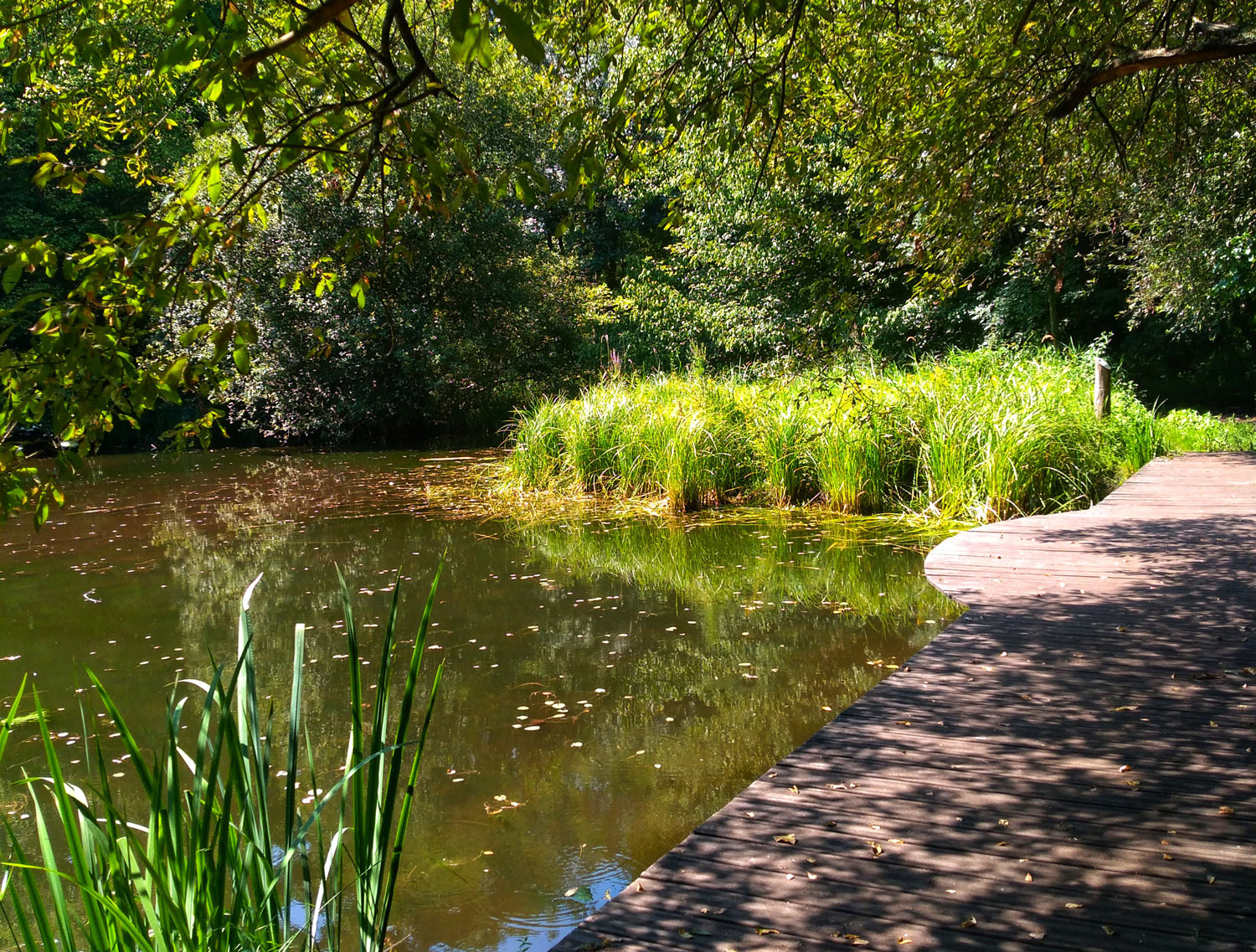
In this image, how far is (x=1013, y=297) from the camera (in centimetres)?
1516

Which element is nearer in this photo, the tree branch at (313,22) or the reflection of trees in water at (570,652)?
the tree branch at (313,22)

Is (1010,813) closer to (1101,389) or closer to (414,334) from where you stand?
(1101,389)

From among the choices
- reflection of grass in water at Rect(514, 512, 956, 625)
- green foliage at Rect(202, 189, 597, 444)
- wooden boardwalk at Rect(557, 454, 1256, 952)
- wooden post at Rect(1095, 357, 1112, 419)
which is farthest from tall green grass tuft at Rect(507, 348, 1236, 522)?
green foliage at Rect(202, 189, 597, 444)

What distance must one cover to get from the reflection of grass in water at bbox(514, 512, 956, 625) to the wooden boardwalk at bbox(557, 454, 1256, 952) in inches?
64.7

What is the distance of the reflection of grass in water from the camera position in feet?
20.2

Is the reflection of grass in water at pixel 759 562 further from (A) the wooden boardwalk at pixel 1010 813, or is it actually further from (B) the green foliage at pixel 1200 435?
(B) the green foliage at pixel 1200 435

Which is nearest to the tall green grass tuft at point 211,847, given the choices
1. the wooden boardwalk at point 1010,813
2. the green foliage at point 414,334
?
the wooden boardwalk at point 1010,813

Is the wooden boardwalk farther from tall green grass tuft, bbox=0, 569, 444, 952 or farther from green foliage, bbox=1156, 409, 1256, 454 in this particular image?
green foliage, bbox=1156, 409, 1256, 454

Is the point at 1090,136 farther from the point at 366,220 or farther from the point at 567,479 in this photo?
the point at 366,220

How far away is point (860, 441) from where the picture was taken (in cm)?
888

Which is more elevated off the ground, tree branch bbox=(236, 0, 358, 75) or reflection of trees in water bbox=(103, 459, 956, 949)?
tree branch bbox=(236, 0, 358, 75)

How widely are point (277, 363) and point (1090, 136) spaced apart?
13.5 metres

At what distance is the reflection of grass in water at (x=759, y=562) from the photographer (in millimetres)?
6148

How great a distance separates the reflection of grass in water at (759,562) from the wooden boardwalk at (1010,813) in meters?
1.64
